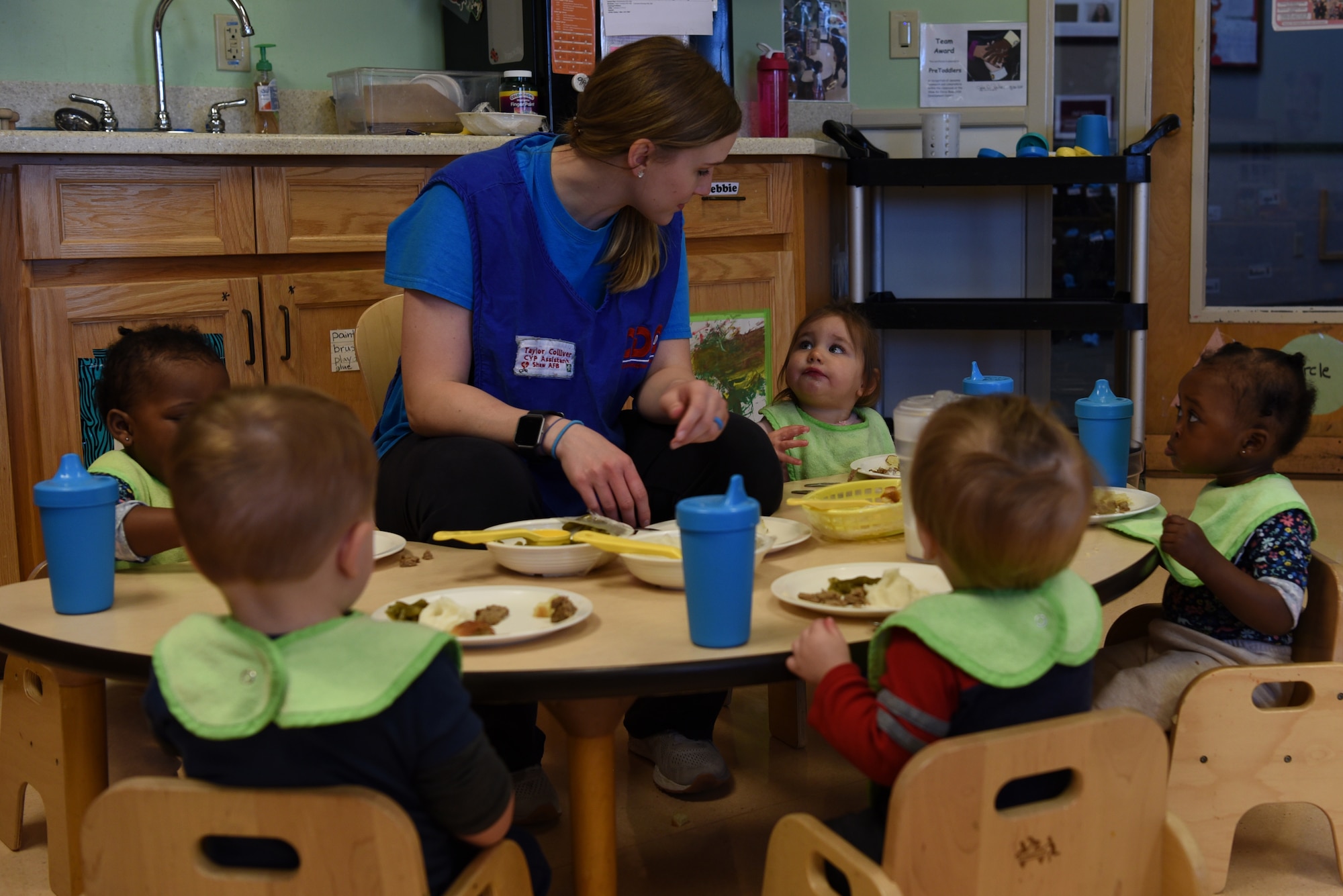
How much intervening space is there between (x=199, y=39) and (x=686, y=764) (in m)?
2.45

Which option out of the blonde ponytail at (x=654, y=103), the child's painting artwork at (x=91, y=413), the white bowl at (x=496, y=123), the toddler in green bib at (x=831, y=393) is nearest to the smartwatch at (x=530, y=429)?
the blonde ponytail at (x=654, y=103)

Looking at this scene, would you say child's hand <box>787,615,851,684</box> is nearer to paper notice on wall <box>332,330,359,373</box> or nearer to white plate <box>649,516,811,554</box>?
white plate <box>649,516,811,554</box>

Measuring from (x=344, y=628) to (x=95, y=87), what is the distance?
9.05ft

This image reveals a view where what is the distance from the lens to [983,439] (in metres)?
1.00

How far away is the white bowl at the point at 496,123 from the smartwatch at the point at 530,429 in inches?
67.1

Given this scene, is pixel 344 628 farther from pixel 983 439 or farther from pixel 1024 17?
pixel 1024 17

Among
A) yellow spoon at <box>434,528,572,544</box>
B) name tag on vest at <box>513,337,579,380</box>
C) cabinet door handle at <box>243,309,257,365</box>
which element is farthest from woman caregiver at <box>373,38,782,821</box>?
cabinet door handle at <box>243,309,257,365</box>

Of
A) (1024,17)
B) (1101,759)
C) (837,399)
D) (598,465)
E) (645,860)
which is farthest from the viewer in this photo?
(1024,17)

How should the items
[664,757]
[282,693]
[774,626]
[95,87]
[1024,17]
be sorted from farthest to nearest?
[1024,17]
[95,87]
[664,757]
[774,626]
[282,693]

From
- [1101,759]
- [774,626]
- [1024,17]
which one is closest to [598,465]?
[774,626]

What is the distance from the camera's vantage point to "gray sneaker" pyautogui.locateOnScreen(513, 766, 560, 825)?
5.59ft

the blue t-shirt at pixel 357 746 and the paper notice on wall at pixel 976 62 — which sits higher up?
the paper notice on wall at pixel 976 62

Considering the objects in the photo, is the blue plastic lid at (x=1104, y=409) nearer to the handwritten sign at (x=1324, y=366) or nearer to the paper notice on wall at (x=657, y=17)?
the paper notice on wall at (x=657, y=17)

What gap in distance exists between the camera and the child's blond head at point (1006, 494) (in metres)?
0.98
